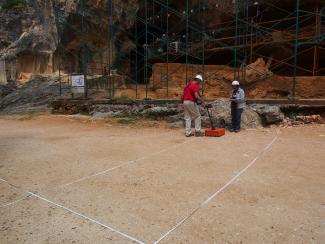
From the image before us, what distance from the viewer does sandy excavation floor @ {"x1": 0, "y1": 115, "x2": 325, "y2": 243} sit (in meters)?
2.91

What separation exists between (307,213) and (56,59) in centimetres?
1809

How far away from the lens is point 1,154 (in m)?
6.12

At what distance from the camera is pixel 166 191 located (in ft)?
12.8

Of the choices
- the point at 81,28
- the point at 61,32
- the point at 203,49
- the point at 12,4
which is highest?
the point at 12,4

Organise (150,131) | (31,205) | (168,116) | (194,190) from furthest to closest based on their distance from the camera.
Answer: (168,116) < (150,131) < (194,190) < (31,205)

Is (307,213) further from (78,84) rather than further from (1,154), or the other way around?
(78,84)

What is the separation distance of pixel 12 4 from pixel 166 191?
21048 millimetres

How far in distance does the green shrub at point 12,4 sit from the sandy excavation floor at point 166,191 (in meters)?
16.5

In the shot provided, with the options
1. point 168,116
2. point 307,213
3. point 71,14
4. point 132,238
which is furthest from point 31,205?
point 71,14

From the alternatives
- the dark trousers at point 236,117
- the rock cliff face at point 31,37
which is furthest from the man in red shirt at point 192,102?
the rock cliff face at point 31,37

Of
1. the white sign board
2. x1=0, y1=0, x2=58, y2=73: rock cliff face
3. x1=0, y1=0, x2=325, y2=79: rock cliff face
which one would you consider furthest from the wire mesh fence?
x1=0, y1=0, x2=58, y2=73: rock cliff face

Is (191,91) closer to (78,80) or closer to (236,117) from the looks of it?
(236,117)

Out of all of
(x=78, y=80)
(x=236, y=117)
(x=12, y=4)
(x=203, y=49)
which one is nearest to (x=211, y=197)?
(x=236, y=117)

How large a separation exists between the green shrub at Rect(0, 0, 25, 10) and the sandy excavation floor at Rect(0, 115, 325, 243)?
1648 centimetres
